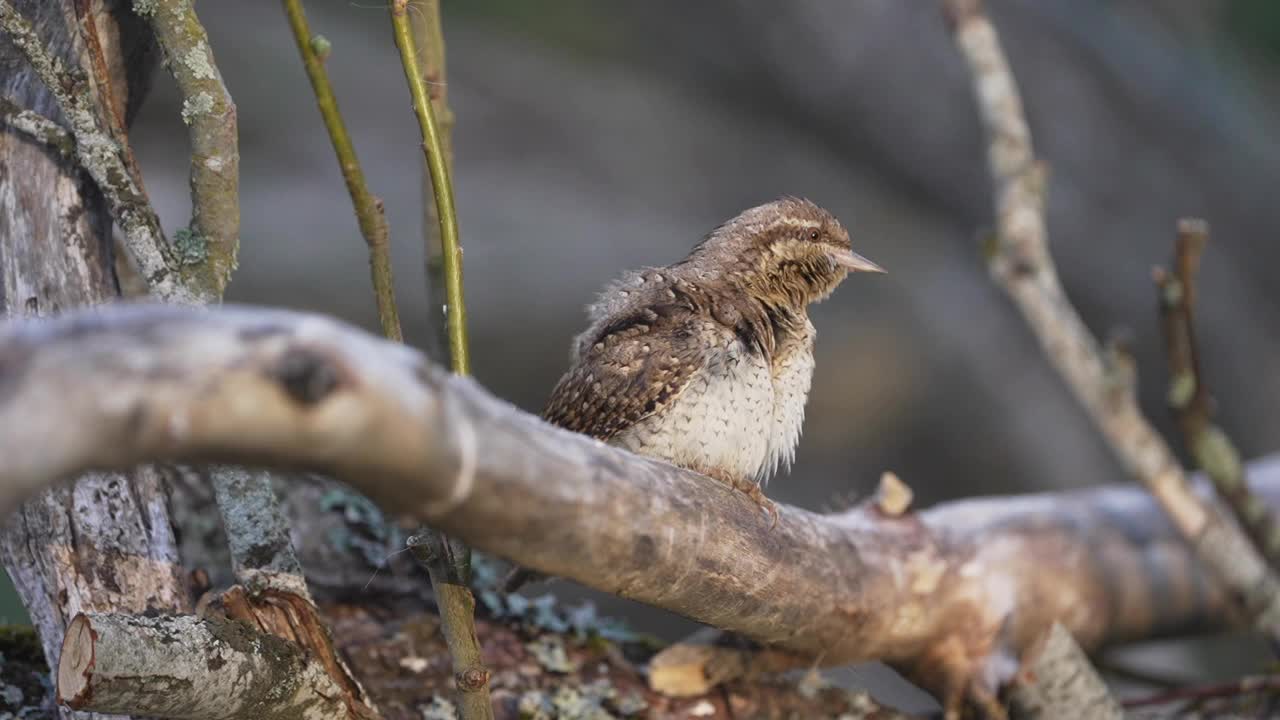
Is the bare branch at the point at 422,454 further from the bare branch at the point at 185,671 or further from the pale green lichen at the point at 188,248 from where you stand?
the pale green lichen at the point at 188,248

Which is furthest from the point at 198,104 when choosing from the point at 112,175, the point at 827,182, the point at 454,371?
the point at 827,182

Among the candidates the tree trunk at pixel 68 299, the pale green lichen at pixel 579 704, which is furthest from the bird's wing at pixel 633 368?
the tree trunk at pixel 68 299

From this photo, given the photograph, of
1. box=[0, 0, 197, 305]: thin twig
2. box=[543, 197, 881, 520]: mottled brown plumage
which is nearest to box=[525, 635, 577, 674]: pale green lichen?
box=[543, 197, 881, 520]: mottled brown plumage

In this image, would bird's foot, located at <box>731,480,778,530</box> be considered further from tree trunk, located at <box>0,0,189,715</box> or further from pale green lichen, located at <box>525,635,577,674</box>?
tree trunk, located at <box>0,0,189,715</box>

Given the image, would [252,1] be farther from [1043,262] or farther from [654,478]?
[654,478]

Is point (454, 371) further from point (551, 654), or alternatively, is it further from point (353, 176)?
point (551, 654)

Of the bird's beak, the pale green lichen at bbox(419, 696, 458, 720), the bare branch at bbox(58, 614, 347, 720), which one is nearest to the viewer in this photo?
the bare branch at bbox(58, 614, 347, 720)

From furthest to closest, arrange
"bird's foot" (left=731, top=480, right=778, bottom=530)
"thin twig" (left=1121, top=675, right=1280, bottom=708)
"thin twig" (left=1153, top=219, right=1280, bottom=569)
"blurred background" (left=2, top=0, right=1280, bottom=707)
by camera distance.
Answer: "blurred background" (left=2, top=0, right=1280, bottom=707) < "thin twig" (left=1121, top=675, right=1280, bottom=708) < "thin twig" (left=1153, top=219, right=1280, bottom=569) < "bird's foot" (left=731, top=480, right=778, bottom=530)
